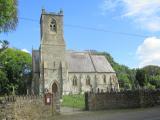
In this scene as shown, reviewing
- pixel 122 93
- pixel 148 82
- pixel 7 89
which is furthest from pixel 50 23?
pixel 122 93

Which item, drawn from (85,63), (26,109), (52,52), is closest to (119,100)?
(26,109)

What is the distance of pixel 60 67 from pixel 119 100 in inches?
1861

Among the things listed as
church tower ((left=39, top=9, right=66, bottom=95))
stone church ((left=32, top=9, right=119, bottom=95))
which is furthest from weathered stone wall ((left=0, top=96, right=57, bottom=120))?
church tower ((left=39, top=9, right=66, bottom=95))

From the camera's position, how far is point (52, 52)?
79375 mm

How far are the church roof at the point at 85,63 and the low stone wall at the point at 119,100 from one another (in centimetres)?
5171

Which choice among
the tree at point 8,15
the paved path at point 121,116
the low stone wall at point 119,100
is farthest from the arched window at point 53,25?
the tree at point 8,15

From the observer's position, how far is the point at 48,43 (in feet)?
261

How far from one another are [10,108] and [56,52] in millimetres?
59006

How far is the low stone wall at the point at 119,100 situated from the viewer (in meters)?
31.7

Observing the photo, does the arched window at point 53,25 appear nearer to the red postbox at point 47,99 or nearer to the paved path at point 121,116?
the red postbox at point 47,99

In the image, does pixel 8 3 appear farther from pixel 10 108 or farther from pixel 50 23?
pixel 50 23

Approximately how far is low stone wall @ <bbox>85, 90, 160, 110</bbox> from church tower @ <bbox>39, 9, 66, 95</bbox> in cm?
4456

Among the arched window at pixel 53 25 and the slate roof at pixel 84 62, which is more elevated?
the arched window at pixel 53 25

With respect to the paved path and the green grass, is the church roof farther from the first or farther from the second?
the paved path
